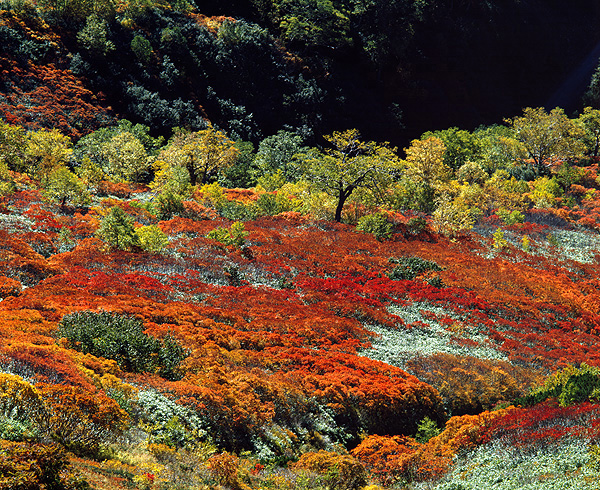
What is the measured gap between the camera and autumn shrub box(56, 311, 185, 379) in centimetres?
1330

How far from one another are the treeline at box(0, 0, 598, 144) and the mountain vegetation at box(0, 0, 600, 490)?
484mm

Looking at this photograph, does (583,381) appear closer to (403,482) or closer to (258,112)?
(403,482)

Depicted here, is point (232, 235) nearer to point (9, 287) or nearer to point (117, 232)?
point (117, 232)

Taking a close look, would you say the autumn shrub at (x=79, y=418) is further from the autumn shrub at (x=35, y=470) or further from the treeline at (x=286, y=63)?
the treeline at (x=286, y=63)

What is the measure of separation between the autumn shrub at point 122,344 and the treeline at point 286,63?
43.2 m

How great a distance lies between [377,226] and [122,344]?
21275 millimetres

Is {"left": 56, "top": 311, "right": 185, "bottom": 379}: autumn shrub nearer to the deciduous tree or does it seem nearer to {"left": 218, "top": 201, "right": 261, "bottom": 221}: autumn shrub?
{"left": 218, "top": 201, "right": 261, "bottom": 221}: autumn shrub

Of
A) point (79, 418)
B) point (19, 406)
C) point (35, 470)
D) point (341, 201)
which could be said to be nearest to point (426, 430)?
point (79, 418)

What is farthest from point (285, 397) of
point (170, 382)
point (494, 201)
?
point (494, 201)

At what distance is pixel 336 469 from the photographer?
35.6 feet

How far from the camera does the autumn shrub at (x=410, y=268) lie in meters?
26.3

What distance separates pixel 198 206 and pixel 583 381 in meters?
27.1

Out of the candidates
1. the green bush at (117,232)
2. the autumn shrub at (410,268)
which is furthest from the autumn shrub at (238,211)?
the autumn shrub at (410,268)

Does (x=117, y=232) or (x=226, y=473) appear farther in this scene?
(x=117, y=232)
